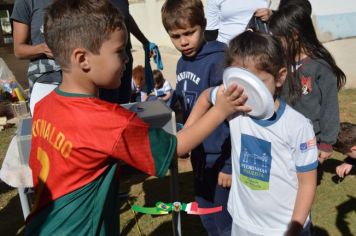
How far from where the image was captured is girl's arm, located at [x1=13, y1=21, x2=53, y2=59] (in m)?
2.87

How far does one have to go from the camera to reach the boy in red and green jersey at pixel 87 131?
4.78ft

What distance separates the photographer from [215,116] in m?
1.61

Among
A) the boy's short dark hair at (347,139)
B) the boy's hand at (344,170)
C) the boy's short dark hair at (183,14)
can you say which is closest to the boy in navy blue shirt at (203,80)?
the boy's short dark hair at (183,14)

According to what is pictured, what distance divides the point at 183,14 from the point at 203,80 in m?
0.40

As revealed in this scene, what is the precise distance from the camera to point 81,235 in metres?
1.59

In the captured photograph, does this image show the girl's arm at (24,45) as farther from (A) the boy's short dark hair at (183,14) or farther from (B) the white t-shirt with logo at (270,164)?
(B) the white t-shirt with logo at (270,164)

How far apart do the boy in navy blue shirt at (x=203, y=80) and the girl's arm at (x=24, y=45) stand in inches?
39.5

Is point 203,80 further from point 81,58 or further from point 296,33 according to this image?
point 81,58

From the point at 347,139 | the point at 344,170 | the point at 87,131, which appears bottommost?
the point at 344,170

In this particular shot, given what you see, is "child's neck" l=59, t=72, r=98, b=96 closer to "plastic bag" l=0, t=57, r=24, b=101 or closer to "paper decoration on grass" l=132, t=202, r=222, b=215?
"paper decoration on grass" l=132, t=202, r=222, b=215

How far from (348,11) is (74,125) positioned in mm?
9185

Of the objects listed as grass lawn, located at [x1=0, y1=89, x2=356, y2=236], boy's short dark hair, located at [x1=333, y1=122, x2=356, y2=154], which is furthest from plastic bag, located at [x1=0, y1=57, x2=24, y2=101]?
→ boy's short dark hair, located at [x1=333, y1=122, x2=356, y2=154]

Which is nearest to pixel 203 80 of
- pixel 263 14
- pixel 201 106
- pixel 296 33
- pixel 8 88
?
pixel 201 106

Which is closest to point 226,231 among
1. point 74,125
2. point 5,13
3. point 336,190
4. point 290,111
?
point 290,111
